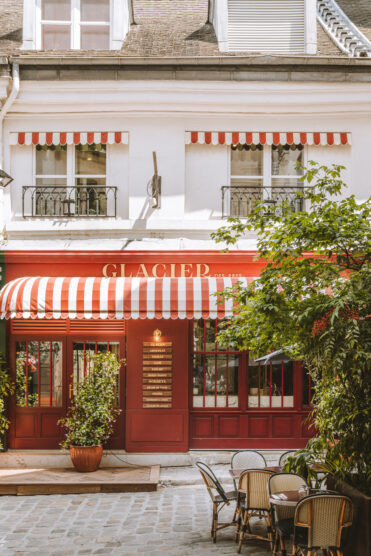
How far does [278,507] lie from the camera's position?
756cm

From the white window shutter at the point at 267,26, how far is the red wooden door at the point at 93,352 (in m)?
6.84

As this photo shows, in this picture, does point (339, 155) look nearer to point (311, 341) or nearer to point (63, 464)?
point (311, 341)

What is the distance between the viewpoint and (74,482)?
34.3 feet

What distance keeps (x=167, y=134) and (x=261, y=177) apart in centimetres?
211

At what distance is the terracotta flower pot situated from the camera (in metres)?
11.1

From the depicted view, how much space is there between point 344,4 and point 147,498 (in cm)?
1317

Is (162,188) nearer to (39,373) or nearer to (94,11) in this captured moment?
(94,11)

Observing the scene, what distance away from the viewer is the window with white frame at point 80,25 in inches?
500

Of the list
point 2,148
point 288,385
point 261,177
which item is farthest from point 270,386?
point 2,148

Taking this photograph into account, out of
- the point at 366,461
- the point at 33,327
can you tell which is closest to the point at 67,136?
the point at 33,327

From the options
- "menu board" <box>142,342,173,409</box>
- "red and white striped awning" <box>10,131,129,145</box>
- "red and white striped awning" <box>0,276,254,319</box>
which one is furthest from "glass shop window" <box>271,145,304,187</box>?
"menu board" <box>142,342,173,409</box>

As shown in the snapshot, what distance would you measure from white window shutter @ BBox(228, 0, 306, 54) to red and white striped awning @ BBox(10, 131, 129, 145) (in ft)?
10.9

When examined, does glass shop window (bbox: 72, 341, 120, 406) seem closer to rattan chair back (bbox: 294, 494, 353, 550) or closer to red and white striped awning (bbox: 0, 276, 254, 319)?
red and white striped awning (bbox: 0, 276, 254, 319)

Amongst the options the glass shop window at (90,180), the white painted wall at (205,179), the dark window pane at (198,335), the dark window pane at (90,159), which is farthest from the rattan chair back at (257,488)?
the dark window pane at (90,159)
